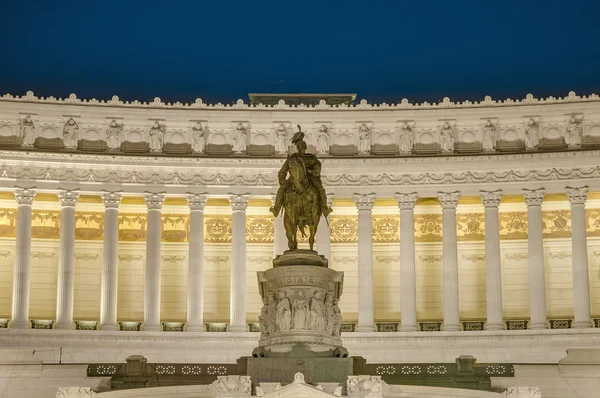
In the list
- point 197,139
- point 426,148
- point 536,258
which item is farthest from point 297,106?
point 536,258

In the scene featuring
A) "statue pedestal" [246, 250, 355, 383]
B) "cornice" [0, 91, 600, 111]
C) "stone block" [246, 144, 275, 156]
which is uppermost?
"cornice" [0, 91, 600, 111]

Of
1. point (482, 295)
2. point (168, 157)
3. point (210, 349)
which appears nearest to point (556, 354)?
point (482, 295)

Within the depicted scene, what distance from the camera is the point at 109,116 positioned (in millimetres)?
106125

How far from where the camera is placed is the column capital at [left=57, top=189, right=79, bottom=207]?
104 metres

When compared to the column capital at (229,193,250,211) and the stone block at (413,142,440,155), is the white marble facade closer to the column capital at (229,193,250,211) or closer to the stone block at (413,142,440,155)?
the stone block at (413,142,440,155)

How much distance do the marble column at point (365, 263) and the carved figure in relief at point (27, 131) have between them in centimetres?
2441

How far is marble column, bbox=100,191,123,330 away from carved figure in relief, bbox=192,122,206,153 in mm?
6627

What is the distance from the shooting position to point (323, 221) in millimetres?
106062

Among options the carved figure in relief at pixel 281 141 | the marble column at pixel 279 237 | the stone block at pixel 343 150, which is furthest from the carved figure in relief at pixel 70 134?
the stone block at pixel 343 150

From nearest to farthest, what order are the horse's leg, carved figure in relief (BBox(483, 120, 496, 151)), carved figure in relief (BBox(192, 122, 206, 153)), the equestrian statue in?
1. the horse's leg
2. the equestrian statue
3. carved figure in relief (BBox(483, 120, 496, 151))
4. carved figure in relief (BBox(192, 122, 206, 153))

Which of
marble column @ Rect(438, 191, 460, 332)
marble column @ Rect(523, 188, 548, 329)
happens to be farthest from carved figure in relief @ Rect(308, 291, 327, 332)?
marble column @ Rect(523, 188, 548, 329)

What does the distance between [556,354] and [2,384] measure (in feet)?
130

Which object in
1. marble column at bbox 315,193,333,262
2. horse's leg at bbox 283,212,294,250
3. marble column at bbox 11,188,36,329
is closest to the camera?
horse's leg at bbox 283,212,294,250

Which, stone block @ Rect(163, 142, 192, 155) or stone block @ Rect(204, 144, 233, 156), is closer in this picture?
stone block @ Rect(163, 142, 192, 155)
